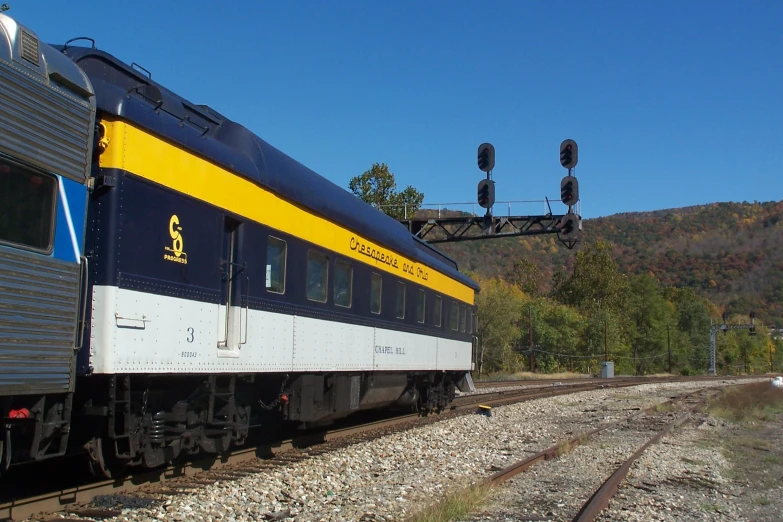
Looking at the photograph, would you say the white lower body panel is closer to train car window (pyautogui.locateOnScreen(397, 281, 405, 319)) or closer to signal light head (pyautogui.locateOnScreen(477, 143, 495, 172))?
train car window (pyautogui.locateOnScreen(397, 281, 405, 319))

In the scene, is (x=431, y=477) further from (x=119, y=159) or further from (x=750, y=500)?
(x=119, y=159)

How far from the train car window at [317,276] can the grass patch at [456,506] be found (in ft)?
11.2

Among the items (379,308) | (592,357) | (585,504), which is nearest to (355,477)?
(585,504)

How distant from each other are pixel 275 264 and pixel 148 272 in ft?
8.50

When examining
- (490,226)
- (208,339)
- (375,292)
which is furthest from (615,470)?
(490,226)

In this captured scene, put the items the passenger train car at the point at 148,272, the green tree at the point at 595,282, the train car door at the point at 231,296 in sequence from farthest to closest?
the green tree at the point at 595,282, the train car door at the point at 231,296, the passenger train car at the point at 148,272

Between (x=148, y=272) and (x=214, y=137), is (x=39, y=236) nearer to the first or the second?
(x=148, y=272)

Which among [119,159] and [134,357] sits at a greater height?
[119,159]

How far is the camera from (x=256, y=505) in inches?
288

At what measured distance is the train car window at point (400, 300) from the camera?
13.9m

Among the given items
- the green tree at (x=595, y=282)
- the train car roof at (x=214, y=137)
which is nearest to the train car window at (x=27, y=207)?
the train car roof at (x=214, y=137)

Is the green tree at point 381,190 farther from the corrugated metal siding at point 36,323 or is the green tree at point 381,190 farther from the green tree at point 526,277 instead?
the green tree at point 526,277

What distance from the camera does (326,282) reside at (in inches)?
415

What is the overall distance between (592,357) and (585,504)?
223 ft
